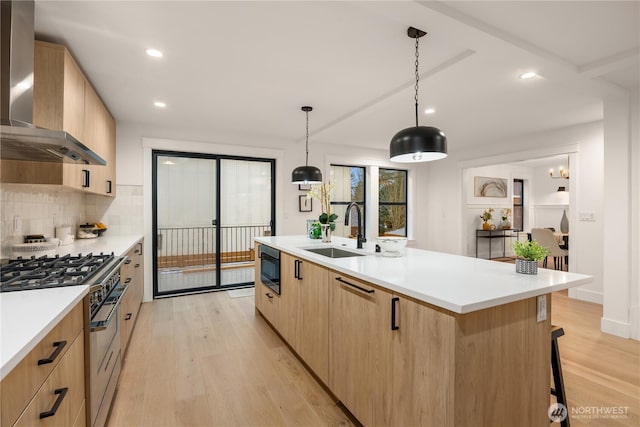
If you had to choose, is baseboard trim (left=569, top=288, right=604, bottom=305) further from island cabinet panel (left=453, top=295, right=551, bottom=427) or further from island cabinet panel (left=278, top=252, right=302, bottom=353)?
island cabinet panel (left=278, top=252, right=302, bottom=353)

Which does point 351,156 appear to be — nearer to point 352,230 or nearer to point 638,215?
point 352,230

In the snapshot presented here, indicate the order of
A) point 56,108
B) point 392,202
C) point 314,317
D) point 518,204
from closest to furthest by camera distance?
point 56,108
point 314,317
point 392,202
point 518,204

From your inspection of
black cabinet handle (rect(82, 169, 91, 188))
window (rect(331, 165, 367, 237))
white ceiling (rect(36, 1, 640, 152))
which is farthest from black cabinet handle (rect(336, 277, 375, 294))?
window (rect(331, 165, 367, 237))

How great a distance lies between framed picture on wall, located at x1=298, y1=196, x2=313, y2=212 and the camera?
5.30 metres

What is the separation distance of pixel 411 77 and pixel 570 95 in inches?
73.6

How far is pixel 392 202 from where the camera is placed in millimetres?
6520

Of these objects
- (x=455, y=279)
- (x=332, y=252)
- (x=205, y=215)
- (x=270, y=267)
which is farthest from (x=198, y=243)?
(x=455, y=279)

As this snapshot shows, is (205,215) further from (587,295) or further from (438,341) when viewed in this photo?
(587,295)

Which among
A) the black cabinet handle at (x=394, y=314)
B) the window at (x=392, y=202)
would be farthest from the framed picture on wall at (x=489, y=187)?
the black cabinet handle at (x=394, y=314)

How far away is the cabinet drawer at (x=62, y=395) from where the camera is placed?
943 millimetres

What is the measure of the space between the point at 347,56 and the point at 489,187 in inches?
248

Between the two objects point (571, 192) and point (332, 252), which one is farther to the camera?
point (571, 192)

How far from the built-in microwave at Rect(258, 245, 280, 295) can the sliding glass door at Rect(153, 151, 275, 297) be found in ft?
5.43

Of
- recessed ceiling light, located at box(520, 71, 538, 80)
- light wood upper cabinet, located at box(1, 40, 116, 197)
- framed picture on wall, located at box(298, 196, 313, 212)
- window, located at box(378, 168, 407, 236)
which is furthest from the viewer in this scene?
window, located at box(378, 168, 407, 236)
